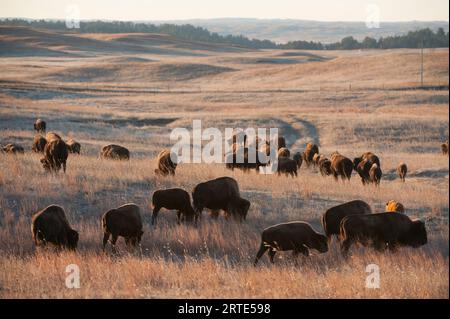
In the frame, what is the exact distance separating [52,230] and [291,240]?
3976 millimetres

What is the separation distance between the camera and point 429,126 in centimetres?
3547

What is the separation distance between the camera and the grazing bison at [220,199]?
13.5 metres

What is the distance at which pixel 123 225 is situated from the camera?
11.6m

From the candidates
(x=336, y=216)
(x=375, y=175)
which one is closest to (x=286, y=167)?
(x=375, y=175)

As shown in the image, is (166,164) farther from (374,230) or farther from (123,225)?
(374,230)

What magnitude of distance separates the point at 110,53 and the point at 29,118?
96.7 metres

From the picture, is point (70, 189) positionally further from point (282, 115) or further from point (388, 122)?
point (282, 115)

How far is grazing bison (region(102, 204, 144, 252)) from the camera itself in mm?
11516

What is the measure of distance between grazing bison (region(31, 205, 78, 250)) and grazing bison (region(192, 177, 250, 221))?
2936 millimetres

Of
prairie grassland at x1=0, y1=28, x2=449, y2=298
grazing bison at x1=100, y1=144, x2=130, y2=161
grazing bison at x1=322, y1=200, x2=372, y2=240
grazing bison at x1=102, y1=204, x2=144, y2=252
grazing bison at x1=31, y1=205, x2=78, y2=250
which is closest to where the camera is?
prairie grassland at x1=0, y1=28, x2=449, y2=298

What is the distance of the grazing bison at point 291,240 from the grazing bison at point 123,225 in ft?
7.67

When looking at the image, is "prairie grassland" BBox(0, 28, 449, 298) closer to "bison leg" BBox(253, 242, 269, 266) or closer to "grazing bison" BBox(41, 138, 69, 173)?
"bison leg" BBox(253, 242, 269, 266)

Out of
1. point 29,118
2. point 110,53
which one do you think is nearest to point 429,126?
point 29,118

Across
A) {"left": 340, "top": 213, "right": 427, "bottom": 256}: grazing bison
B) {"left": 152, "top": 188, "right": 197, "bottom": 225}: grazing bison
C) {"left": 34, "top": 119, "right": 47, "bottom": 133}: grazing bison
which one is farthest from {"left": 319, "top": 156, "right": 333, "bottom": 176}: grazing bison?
{"left": 34, "top": 119, "right": 47, "bottom": 133}: grazing bison
